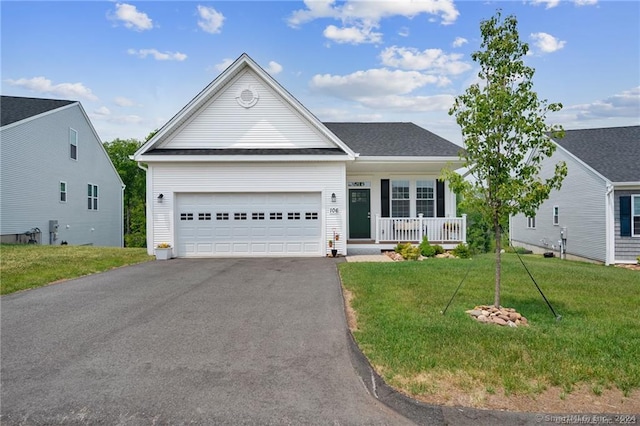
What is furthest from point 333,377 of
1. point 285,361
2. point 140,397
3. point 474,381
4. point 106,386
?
point 106,386

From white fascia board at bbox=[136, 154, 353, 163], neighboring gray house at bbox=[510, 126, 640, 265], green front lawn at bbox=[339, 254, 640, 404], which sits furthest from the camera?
neighboring gray house at bbox=[510, 126, 640, 265]

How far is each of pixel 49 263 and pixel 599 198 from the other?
67.5ft

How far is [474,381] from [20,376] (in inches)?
181

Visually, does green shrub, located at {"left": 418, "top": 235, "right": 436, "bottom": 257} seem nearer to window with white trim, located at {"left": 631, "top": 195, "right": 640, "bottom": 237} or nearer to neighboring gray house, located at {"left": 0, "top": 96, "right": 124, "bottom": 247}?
window with white trim, located at {"left": 631, "top": 195, "right": 640, "bottom": 237}

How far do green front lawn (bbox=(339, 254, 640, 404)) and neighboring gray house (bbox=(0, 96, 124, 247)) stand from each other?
16206mm

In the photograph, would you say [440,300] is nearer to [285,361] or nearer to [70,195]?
[285,361]

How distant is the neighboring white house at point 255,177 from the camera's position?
14.1m

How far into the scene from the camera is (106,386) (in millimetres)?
3820

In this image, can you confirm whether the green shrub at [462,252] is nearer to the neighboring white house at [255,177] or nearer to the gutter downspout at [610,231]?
the neighboring white house at [255,177]

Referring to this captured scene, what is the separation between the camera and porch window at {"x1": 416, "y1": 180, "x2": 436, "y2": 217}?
52.5ft

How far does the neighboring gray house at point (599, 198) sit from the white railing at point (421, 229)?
676 cm

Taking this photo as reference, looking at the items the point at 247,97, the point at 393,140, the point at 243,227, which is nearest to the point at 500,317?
the point at 243,227

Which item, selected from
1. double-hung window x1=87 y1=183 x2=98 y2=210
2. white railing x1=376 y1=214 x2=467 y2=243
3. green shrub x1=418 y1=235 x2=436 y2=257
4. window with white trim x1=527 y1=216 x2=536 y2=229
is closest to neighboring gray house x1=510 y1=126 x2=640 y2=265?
window with white trim x1=527 y1=216 x2=536 y2=229

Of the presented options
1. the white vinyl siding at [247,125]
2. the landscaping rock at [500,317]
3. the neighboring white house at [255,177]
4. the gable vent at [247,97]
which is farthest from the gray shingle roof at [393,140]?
the landscaping rock at [500,317]
